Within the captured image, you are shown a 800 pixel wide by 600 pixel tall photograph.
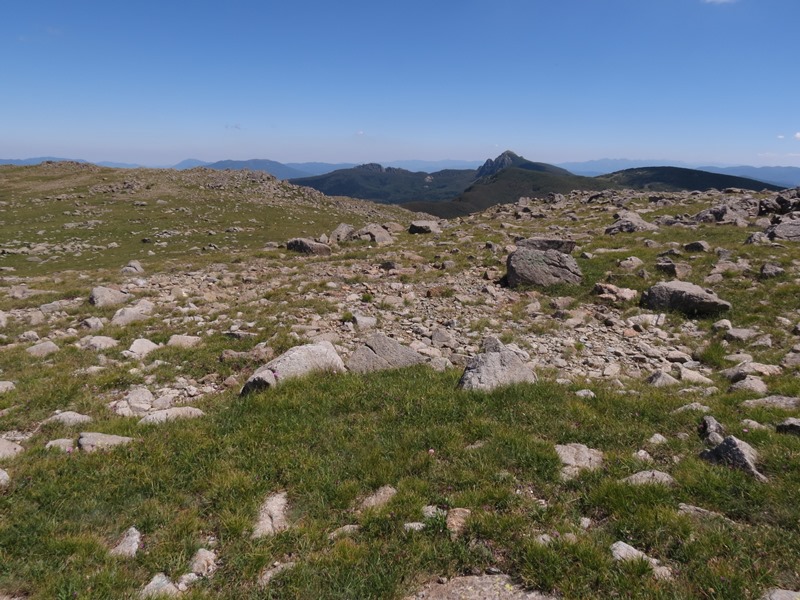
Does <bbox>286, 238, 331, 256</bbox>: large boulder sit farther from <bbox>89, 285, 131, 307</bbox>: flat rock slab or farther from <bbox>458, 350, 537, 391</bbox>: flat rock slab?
<bbox>458, 350, 537, 391</bbox>: flat rock slab

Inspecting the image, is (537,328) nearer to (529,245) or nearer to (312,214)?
(529,245)

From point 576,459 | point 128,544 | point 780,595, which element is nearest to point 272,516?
point 128,544

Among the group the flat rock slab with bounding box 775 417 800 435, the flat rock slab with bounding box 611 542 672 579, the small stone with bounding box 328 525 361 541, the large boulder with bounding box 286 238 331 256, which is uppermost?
the large boulder with bounding box 286 238 331 256

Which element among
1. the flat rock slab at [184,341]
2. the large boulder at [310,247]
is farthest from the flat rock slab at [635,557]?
the large boulder at [310,247]

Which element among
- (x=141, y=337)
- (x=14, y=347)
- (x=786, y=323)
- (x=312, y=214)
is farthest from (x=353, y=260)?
(x=312, y=214)

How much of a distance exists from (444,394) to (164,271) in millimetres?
22877

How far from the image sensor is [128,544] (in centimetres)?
623

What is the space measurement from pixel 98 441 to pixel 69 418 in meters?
1.93

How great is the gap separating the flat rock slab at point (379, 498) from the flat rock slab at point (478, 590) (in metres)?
1.73

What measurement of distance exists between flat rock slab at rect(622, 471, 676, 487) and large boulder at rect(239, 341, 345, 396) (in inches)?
291

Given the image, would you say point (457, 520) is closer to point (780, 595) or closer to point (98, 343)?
point (780, 595)

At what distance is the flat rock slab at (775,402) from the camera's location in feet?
31.0

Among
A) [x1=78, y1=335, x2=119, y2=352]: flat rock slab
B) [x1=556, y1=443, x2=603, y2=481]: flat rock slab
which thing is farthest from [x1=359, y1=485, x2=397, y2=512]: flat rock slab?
[x1=78, y1=335, x2=119, y2=352]: flat rock slab

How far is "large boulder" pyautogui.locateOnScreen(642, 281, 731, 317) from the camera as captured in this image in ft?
53.7
